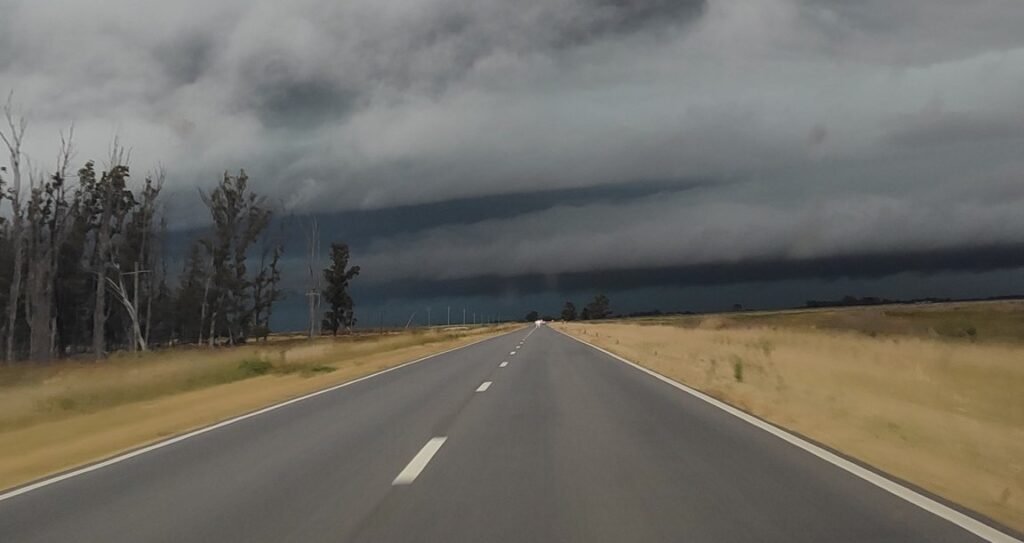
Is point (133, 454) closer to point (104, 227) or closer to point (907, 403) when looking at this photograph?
point (907, 403)

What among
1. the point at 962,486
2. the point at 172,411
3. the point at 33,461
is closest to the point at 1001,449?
the point at 962,486

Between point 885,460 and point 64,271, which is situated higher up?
point 64,271

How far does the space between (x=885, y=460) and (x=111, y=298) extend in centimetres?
8618

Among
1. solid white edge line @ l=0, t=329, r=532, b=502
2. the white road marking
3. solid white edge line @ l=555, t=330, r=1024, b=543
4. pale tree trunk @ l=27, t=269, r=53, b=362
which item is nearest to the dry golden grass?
solid white edge line @ l=555, t=330, r=1024, b=543

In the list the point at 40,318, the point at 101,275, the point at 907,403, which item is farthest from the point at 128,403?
the point at 101,275

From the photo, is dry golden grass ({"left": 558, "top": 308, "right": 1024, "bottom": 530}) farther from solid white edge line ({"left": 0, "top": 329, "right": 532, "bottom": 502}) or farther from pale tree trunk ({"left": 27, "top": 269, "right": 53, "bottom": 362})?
pale tree trunk ({"left": 27, "top": 269, "right": 53, "bottom": 362})

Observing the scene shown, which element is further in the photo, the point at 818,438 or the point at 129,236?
the point at 129,236

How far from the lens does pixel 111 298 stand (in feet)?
288

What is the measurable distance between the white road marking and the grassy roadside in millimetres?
4312

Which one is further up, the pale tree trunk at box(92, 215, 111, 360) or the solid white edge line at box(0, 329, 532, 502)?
the pale tree trunk at box(92, 215, 111, 360)

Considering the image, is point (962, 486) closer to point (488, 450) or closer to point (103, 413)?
point (488, 450)

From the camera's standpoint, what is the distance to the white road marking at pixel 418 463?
9969 millimetres

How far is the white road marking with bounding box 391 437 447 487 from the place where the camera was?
9.97m

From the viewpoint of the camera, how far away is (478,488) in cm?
945
